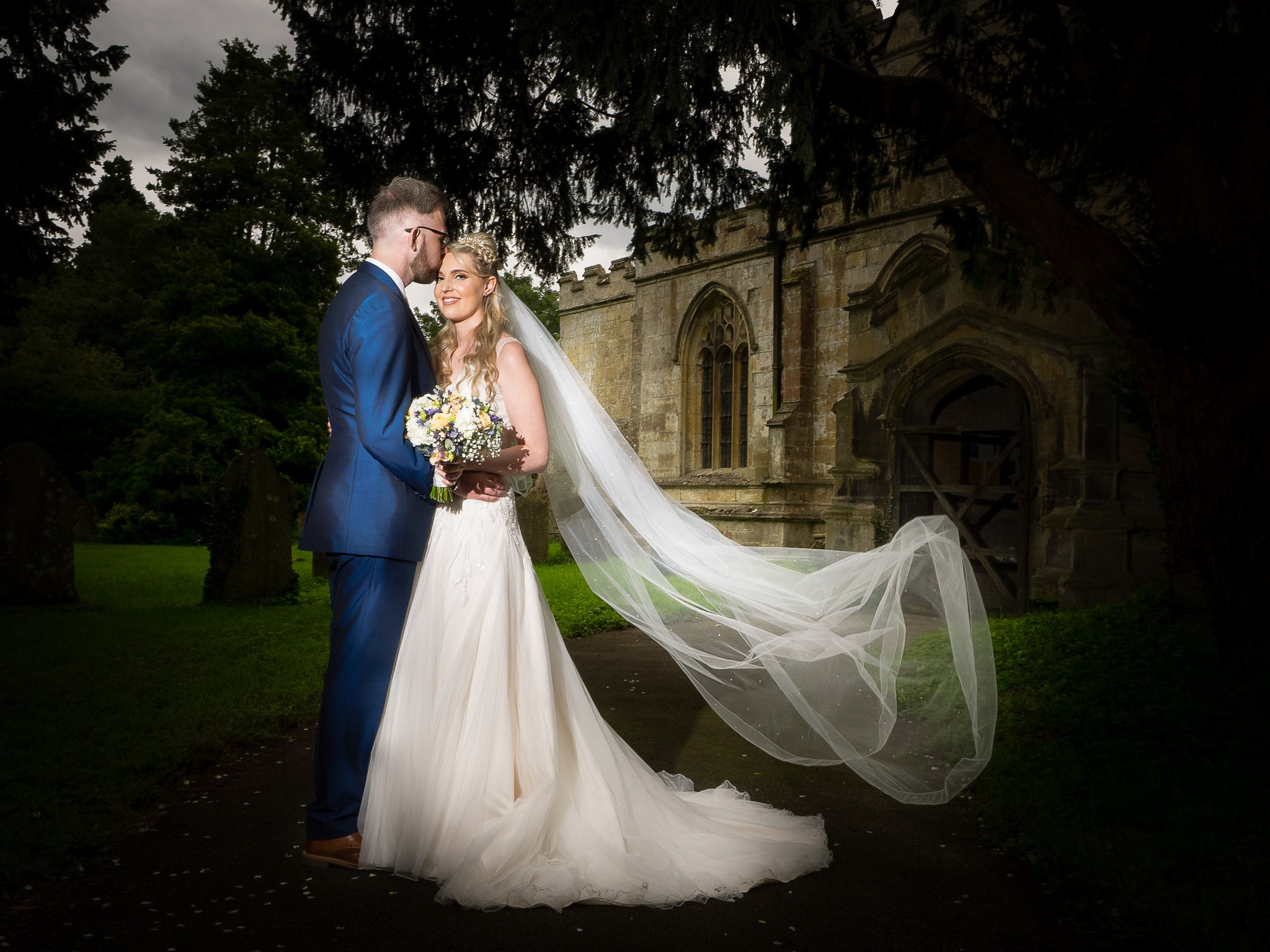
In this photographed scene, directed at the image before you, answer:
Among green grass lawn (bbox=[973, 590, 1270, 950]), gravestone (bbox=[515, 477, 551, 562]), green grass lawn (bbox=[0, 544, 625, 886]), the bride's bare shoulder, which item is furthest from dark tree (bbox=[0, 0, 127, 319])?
green grass lawn (bbox=[973, 590, 1270, 950])

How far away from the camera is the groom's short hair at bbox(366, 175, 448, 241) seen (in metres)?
3.40

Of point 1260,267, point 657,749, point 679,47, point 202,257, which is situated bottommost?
point 657,749

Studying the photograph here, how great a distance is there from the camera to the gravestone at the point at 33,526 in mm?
9672

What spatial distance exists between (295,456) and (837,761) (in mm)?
23924

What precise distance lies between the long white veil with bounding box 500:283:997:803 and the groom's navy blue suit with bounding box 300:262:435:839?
0.76 m

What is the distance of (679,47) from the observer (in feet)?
18.3

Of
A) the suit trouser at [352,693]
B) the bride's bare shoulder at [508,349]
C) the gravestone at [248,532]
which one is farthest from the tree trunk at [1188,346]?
the gravestone at [248,532]

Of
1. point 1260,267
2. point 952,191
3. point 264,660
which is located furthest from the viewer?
point 952,191

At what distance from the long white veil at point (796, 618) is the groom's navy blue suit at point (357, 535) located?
756 mm

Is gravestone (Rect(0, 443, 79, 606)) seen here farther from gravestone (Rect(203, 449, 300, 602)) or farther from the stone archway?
the stone archway

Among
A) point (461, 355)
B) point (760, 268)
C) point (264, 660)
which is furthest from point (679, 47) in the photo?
point (760, 268)

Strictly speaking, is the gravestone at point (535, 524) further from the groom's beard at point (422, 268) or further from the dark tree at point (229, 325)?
the groom's beard at point (422, 268)

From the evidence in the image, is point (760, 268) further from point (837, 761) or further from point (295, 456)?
point (837, 761)

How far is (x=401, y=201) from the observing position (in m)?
3.42
